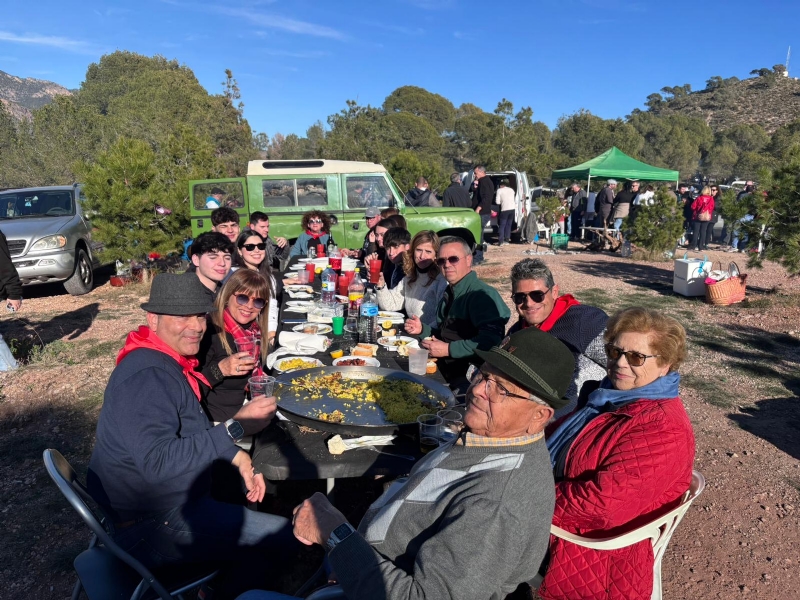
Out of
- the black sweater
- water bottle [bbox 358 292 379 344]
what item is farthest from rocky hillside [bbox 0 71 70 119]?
the black sweater

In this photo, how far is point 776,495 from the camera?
4082mm

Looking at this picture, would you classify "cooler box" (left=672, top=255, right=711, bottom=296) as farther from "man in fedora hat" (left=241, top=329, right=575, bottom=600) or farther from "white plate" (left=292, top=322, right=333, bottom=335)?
"man in fedora hat" (left=241, top=329, right=575, bottom=600)

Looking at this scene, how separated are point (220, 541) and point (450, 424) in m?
1.15

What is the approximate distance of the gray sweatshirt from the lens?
4.95 ft

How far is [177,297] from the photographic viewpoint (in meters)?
2.52

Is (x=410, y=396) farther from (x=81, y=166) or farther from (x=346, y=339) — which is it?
(x=81, y=166)

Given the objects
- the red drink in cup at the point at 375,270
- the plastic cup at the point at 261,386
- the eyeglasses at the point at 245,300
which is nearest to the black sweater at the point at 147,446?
the plastic cup at the point at 261,386

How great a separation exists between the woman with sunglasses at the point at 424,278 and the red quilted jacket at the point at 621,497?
2.74 metres

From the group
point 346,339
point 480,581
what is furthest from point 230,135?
point 480,581

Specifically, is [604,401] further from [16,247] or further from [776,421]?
[16,247]

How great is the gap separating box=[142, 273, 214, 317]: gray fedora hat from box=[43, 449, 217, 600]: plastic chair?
725 mm

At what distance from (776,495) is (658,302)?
6.21 m

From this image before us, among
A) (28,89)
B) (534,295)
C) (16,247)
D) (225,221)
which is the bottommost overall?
(16,247)

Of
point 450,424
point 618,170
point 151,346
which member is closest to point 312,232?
point 151,346
